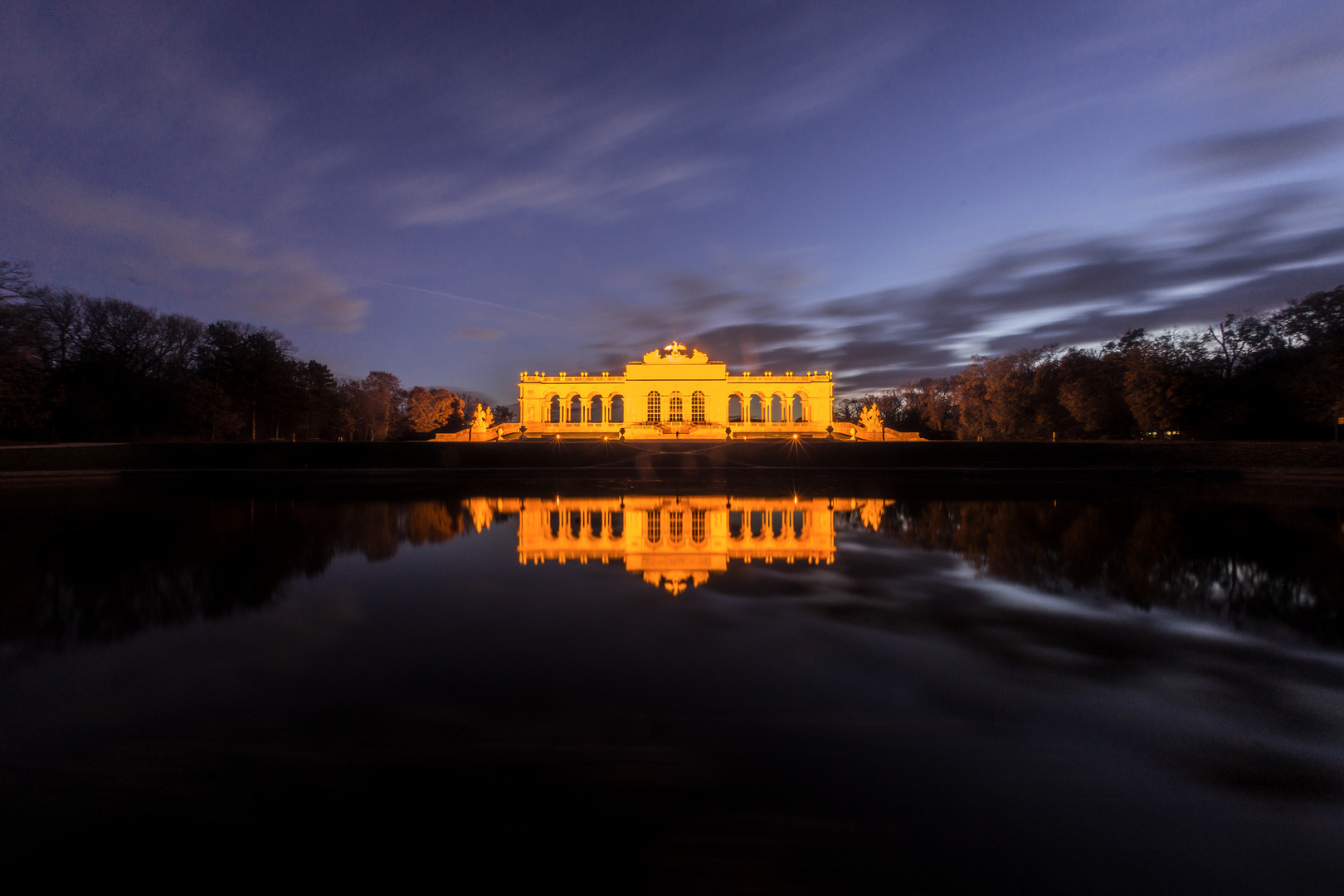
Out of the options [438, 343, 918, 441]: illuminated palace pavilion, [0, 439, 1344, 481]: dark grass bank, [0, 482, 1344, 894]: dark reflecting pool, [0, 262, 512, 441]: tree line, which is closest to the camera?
[0, 482, 1344, 894]: dark reflecting pool

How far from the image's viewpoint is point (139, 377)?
45375 mm

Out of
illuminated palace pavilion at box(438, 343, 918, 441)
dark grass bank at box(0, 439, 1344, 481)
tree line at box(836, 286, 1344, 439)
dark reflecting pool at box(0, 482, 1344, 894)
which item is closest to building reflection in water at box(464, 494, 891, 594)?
dark reflecting pool at box(0, 482, 1344, 894)

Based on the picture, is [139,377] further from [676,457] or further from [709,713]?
[709,713]

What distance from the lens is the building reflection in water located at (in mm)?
9641

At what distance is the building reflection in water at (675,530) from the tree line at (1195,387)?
111 feet

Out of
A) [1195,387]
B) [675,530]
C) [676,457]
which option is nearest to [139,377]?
[676,457]

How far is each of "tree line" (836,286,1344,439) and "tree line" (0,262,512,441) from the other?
6639 cm

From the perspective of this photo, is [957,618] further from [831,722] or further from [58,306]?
[58,306]

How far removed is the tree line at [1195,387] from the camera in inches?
1348

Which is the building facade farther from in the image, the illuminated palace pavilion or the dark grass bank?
the dark grass bank

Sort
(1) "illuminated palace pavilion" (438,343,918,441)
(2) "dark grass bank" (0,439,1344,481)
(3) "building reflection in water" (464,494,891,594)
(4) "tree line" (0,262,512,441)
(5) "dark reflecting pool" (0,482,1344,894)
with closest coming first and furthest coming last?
1. (5) "dark reflecting pool" (0,482,1344,894)
2. (3) "building reflection in water" (464,494,891,594)
3. (2) "dark grass bank" (0,439,1344,481)
4. (4) "tree line" (0,262,512,441)
5. (1) "illuminated palace pavilion" (438,343,918,441)

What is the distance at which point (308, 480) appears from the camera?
86.4 feet

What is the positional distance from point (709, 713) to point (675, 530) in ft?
26.1

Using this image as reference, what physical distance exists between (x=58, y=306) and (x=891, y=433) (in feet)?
228
